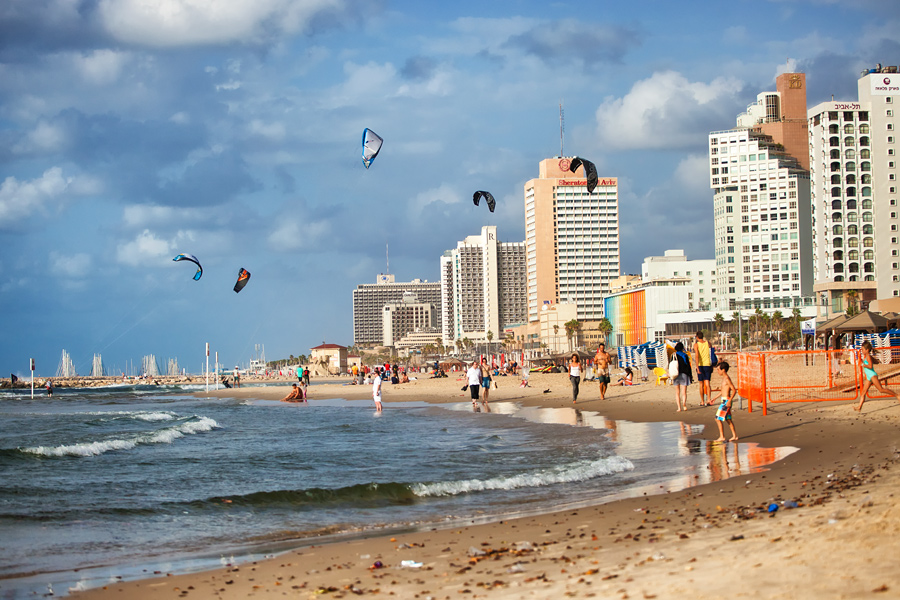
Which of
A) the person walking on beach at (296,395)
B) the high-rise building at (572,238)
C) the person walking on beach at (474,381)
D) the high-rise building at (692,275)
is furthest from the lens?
the high-rise building at (572,238)

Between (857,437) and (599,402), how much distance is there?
45.4 feet

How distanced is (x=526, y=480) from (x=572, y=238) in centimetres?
17495

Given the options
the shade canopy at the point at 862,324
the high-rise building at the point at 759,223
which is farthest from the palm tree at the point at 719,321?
the shade canopy at the point at 862,324

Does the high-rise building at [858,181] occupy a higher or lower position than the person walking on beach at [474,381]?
higher

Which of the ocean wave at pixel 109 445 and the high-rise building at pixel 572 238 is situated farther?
the high-rise building at pixel 572 238

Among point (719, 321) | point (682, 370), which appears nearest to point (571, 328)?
point (719, 321)

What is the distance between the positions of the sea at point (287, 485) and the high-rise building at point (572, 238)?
163936 millimetres

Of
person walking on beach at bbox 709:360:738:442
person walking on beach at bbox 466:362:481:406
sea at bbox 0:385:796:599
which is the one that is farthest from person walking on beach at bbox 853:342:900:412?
person walking on beach at bbox 466:362:481:406

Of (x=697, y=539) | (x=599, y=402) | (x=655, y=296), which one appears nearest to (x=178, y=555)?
(x=697, y=539)

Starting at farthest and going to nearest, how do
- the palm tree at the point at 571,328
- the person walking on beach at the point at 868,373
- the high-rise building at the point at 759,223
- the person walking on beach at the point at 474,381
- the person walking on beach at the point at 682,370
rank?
the palm tree at the point at 571,328, the high-rise building at the point at 759,223, the person walking on beach at the point at 474,381, the person walking on beach at the point at 682,370, the person walking on beach at the point at 868,373

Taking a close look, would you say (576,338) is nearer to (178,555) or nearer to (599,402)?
(599,402)

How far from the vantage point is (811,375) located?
73.3ft

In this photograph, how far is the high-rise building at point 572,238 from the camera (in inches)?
7195

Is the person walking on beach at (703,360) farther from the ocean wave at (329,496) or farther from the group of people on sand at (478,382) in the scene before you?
the ocean wave at (329,496)
